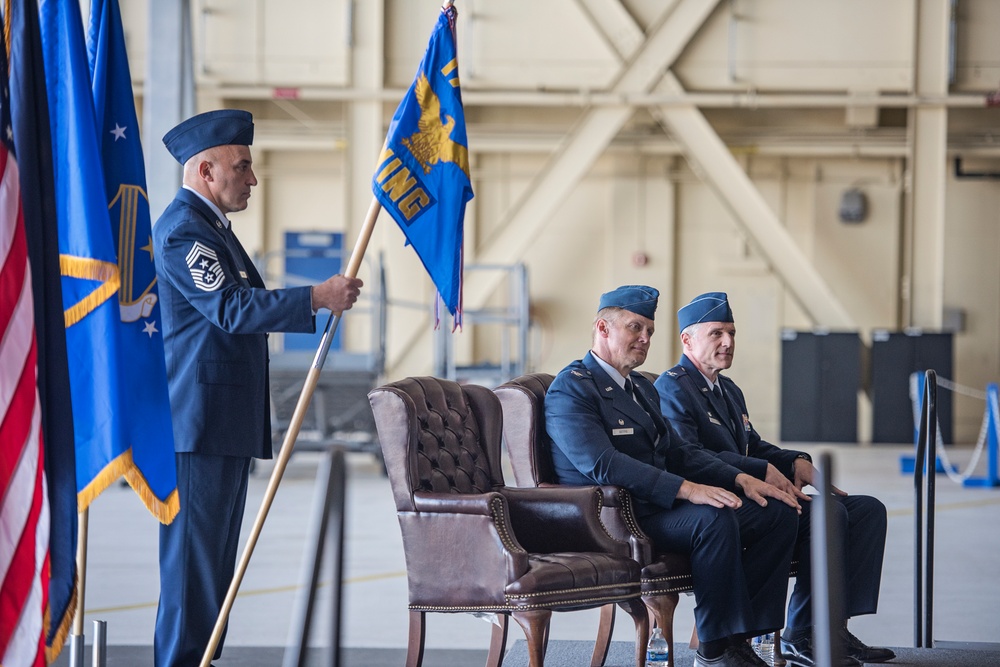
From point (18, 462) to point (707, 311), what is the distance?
2720 millimetres

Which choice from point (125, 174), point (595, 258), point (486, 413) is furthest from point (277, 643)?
point (595, 258)

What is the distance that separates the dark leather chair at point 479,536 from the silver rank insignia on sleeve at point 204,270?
800 millimetres

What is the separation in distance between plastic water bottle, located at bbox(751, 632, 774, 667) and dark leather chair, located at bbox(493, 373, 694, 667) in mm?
485

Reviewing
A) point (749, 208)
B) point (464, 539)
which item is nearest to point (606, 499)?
point (464, 539)

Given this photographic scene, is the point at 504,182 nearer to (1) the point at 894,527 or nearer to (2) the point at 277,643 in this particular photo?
(1) the point at 894,527

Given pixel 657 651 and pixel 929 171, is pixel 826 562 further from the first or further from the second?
pixel 929 171

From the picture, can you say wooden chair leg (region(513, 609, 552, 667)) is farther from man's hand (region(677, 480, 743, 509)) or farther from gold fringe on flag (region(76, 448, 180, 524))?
gold fringe on flag (region(76, 448, 180, 524))

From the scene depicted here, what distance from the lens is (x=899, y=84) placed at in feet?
47.2

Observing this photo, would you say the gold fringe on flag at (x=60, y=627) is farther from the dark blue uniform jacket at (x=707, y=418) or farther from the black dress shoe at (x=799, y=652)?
the black dress shoe at (x=799, y=652)

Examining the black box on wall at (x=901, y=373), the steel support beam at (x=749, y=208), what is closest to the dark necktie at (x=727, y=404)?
the steel support beam at (x=749, y=208)

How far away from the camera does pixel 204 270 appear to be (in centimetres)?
Result: 322

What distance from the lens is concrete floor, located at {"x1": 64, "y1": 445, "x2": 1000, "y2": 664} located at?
16.3 feet

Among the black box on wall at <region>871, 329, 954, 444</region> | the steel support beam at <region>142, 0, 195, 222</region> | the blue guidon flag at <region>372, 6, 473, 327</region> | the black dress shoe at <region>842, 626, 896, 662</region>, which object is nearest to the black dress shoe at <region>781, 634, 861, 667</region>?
the black dress shoe at <region>842, 626, 896, 662</region>

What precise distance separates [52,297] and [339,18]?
12348 mm
